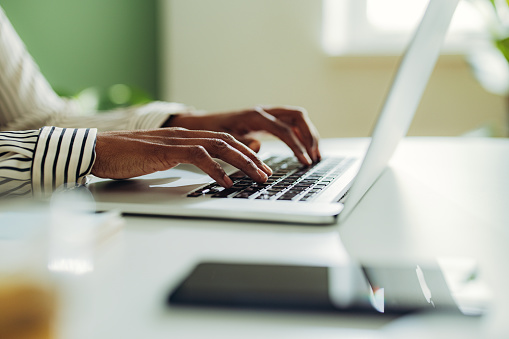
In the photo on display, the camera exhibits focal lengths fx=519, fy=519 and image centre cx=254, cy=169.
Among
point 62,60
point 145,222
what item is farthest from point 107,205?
point 62,60

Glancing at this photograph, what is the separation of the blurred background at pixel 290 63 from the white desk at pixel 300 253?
1.74 meters

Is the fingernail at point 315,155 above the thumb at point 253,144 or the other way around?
the other way around

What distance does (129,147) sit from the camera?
610 mm

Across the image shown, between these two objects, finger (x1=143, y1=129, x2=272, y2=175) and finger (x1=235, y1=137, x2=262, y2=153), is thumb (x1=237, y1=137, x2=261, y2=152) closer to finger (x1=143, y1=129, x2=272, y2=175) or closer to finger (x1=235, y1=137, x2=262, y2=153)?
finger (x1=235, y1=137, x2=262, y2=153)

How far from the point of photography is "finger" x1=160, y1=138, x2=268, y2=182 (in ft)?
2.02

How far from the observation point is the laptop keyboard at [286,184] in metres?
0.57

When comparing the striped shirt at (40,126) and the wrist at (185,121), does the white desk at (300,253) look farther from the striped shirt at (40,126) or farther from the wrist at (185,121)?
the wrist at (185,121)

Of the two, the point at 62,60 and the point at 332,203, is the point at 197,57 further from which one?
the point at 332,203

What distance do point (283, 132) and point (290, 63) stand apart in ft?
5.11

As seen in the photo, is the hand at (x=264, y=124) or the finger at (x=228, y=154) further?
the hand at (x=264, y=124)

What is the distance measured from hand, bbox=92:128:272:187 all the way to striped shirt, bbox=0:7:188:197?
0.02m

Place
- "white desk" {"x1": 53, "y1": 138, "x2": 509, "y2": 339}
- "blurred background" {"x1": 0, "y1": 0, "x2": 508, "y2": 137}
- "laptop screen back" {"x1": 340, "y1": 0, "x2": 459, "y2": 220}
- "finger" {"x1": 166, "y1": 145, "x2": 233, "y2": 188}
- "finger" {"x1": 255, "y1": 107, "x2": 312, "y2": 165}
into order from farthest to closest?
"blurred background" {"x1": 0, "y1": 0, "x2": 508, "y2": 137} → "finger" {"x1": 255, "y1": 107, "x2": 312, "y2": 165} → "finger" {"x1": 166, "y1": 145, "x2": 233, "y2": 188} → "laptop screen back" {"x1": 340, "y1": 0, "x2": 459, "y2": 220} → "white desk" {"x1": 53, "y1": 138, "x2": 509, "y2": 339}

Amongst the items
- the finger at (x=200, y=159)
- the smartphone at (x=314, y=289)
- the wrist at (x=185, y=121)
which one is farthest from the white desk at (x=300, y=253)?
the wrist at (x=185, y=121)

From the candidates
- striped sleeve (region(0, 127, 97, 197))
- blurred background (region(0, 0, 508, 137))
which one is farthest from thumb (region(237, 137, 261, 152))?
blurred background (region(0, 0, 508, 137))
